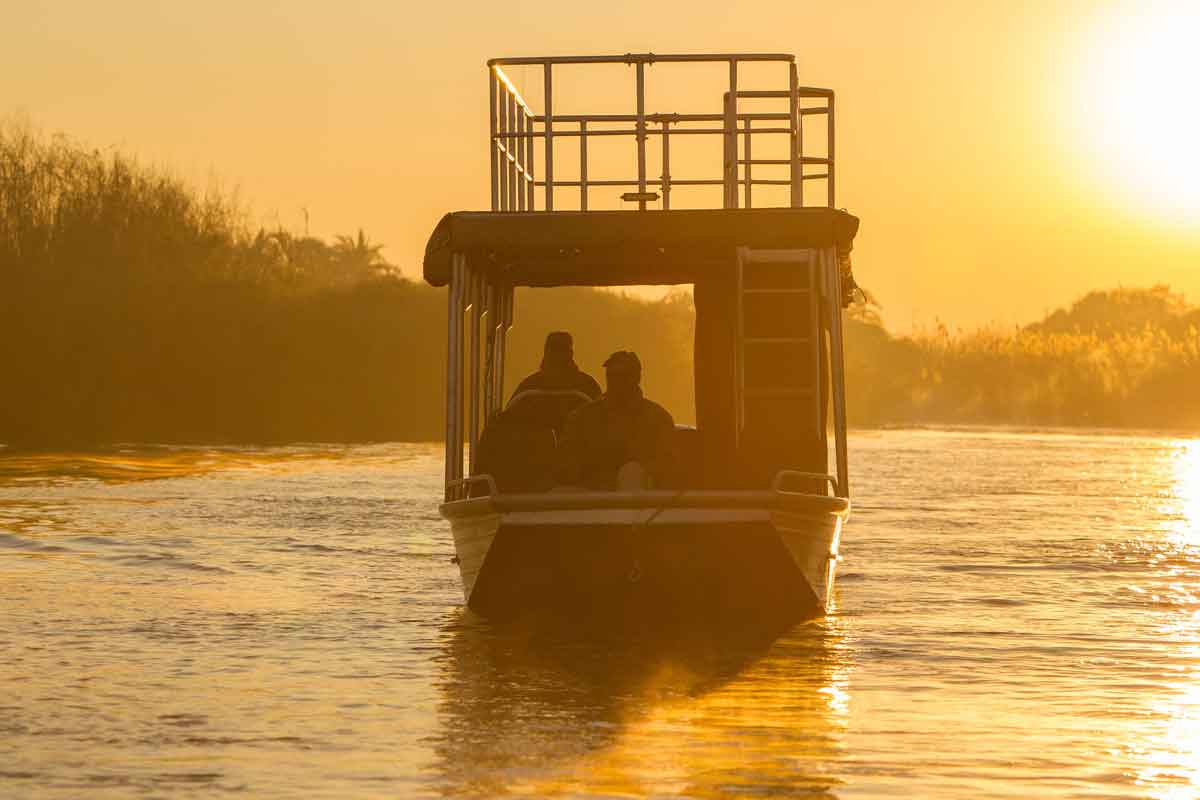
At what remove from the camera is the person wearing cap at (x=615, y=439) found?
1208cm

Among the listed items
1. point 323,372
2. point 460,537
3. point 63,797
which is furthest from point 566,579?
point 323,372

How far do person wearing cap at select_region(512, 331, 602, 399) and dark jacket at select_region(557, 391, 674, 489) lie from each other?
0.92 meters

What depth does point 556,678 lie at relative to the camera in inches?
420

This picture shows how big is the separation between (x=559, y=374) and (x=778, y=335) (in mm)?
1315

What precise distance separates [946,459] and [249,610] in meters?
Result: 27.7

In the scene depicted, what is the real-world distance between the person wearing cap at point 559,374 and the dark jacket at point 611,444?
915mm

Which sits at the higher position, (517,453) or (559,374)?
(559,374)

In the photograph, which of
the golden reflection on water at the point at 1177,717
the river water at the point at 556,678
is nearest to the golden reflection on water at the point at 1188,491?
the river water at the point at 556,678

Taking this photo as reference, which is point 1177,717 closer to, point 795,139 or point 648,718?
point 648,718

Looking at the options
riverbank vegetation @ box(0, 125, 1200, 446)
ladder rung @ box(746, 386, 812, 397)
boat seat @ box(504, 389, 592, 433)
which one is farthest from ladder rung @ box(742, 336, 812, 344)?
riverbank vegetation @ box(0, 125, 1200, 446)

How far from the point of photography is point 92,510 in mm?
23703

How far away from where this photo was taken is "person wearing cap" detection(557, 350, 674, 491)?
12078 mm

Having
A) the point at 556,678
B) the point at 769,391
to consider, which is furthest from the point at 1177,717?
the point at 769,391

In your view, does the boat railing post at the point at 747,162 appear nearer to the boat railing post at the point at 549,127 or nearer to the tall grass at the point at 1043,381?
the boat railing post at the point at 549,127
